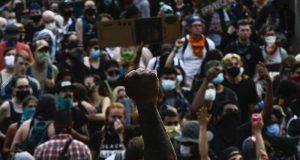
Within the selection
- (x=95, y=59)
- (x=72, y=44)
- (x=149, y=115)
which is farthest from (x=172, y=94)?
(x=149, y=115)

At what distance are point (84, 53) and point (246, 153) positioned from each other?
7.41 m

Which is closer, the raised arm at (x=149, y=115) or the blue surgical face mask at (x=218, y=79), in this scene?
the raised arm at (x=149, y=115)

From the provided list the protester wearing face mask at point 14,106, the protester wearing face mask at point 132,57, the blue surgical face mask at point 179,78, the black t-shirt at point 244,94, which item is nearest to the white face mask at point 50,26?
the protester wearing face mask at point 132,57

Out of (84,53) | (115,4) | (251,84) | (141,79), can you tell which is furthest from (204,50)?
(141,79)

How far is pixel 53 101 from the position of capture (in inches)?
430

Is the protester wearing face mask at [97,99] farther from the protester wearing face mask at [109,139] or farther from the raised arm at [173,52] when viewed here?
the protester wearing face mask at [109,139]

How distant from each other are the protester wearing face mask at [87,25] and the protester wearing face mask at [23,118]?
5.46 m

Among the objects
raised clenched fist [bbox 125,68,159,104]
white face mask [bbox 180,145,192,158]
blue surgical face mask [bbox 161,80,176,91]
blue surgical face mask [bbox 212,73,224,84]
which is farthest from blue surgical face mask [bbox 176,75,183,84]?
raised clenched fist [bbox 125,68,159,104]

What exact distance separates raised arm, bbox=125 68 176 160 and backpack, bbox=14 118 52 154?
602cm

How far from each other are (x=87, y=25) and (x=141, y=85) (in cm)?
1377

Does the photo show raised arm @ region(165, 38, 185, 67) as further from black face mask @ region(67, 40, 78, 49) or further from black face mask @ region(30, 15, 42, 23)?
black face mask @ region(30, 15, 42, 23)

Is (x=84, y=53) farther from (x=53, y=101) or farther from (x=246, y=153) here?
(x=246, y=153)

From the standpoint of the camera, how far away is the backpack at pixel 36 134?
1039cm

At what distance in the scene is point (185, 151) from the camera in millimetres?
8945
